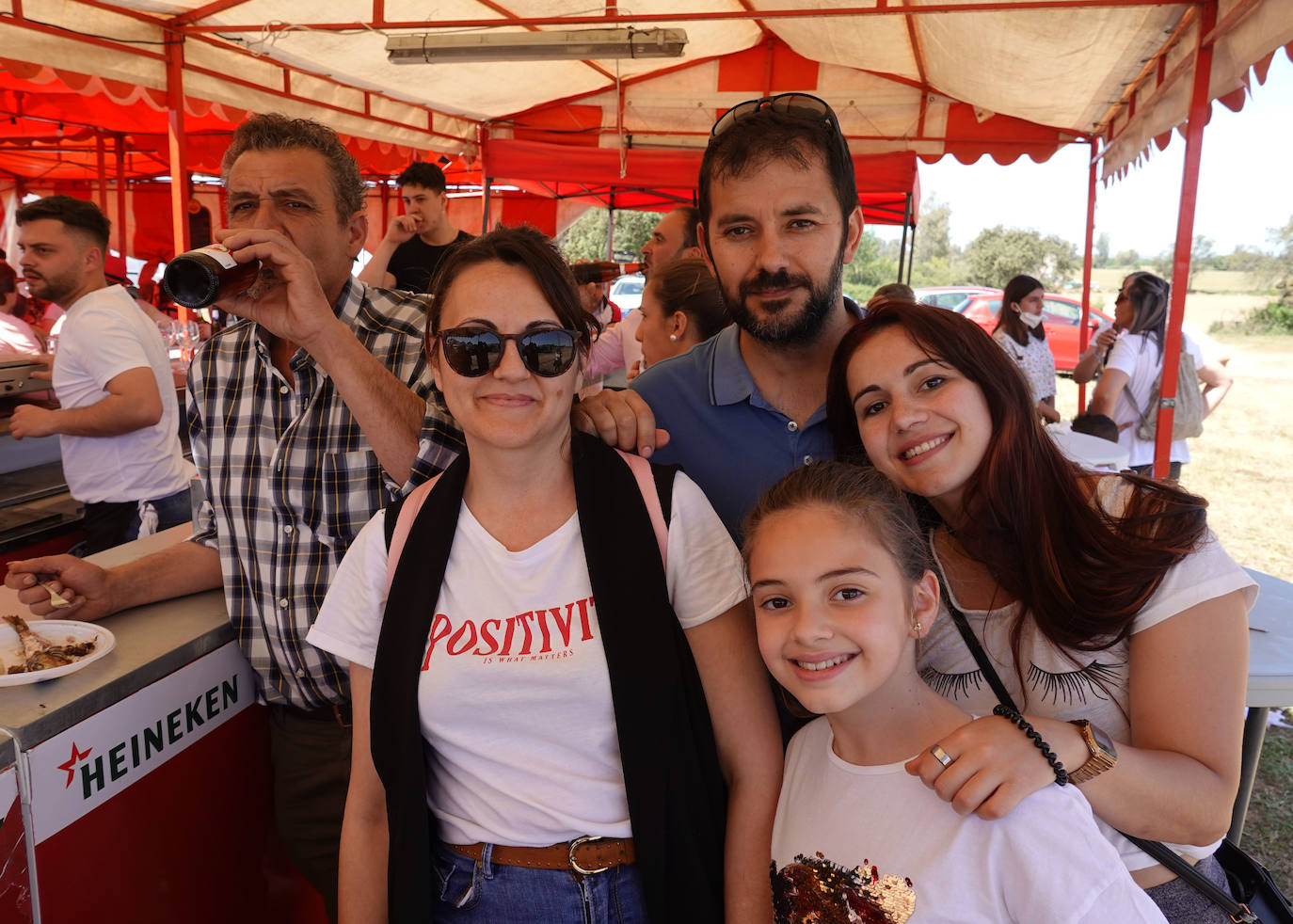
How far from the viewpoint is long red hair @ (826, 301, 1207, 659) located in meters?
1.32

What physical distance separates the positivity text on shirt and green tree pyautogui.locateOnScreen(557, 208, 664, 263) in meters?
28.1

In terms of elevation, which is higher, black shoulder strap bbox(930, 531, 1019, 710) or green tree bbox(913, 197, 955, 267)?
green tree bbox(913, 197, 955, 267)

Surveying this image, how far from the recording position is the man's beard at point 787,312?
169cm

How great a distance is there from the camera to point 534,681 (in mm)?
1362

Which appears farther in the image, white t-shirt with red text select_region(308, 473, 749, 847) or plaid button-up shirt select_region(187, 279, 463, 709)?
plaid button-up shirt select_region(187, 279, 463, 709)

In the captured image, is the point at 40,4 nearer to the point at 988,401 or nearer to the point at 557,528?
the point at 557,528

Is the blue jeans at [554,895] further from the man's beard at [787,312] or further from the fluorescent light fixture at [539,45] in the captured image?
the fluorescent light fixture at [539,45]

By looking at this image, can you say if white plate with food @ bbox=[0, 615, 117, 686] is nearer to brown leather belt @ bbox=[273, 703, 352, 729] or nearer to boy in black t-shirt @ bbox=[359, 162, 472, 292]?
brown leather belt @ bbox=[273, 703, 352, 729]

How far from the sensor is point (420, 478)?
66.6 inches

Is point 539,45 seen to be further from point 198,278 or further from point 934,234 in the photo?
point 934,234

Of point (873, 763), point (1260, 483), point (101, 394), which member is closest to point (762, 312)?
point (873, 763)

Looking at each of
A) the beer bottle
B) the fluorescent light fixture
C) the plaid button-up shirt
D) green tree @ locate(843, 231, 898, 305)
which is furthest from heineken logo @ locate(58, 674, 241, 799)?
green tree @ locate(843, 231, 898, 305)

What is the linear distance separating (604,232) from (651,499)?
31492mm

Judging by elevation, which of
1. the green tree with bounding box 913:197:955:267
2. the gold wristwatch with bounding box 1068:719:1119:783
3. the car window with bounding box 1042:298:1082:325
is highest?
the green tree with bounding box 913:197:955:267
